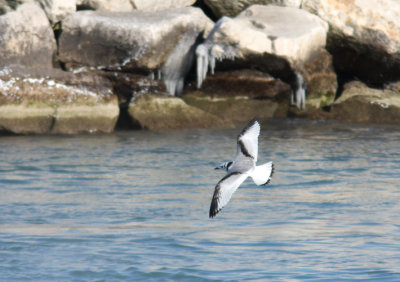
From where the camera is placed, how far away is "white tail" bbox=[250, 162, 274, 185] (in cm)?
706

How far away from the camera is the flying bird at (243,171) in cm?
694

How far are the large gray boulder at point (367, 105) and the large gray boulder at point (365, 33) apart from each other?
0.44 meters

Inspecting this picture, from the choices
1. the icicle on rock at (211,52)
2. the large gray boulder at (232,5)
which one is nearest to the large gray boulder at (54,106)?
the icicle on rock at (211,52)

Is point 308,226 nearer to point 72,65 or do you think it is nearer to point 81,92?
point 81,92

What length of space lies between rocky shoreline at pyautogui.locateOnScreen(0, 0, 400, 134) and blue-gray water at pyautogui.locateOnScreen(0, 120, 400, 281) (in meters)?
1.26

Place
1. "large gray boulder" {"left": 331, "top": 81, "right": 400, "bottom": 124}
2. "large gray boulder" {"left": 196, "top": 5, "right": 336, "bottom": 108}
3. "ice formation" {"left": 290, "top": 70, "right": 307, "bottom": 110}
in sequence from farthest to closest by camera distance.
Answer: "large gray boulder" {"left": 331, "top": 81, "right": 400, "bottom": 124} < "ice formation" {"left": 290, "top": 70, "right": 307, "bottom": 110} < "large gray boulder" {"left": 196, "top": 5, "right": 336, "bottom": 108}

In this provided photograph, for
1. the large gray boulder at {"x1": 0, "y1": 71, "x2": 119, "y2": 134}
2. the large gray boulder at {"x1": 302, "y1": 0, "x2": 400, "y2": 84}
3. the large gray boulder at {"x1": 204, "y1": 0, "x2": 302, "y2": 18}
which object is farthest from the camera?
the large gray boulder at {"x1": 204, "y1": 0, "x2": 302, "y2": 18}

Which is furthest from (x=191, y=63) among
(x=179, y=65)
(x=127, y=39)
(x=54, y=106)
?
(x=54, y=106)

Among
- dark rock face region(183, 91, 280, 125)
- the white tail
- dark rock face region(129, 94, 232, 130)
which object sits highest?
the white tail

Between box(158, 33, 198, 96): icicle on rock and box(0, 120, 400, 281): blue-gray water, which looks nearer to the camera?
box(0, 120, 400, 281): blue-gray water

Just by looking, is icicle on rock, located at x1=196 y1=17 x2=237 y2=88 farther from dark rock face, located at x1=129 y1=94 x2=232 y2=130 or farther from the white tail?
the white tail

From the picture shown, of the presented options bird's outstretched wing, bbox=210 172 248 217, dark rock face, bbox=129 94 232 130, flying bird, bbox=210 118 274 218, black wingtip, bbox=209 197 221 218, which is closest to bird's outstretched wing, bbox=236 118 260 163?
flying bird, bbox=210 118 274 218

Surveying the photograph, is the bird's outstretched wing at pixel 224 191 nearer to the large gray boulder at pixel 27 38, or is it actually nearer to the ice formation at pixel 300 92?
the large gray boulder at pixel 27 38

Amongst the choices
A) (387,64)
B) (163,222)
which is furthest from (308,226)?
(387,64)
